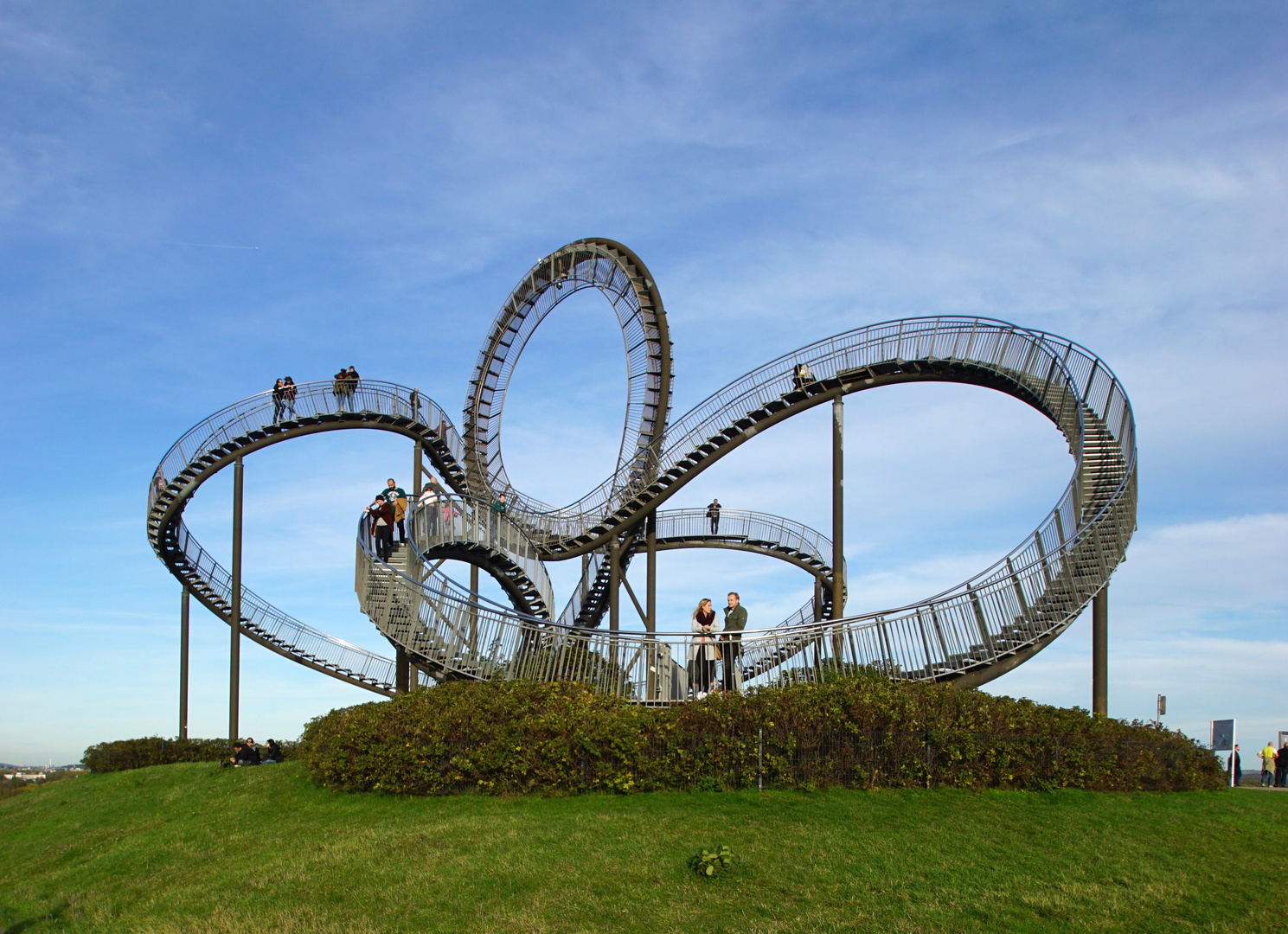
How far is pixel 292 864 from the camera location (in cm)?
1188

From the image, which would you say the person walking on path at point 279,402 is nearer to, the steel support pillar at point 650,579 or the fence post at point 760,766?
the steel support pillar at point 650,579

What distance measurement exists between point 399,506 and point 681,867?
1359cm

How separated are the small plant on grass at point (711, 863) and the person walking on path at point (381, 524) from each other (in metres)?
13.2

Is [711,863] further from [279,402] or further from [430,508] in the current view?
[279,402]

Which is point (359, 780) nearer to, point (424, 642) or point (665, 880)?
point (424, 642)

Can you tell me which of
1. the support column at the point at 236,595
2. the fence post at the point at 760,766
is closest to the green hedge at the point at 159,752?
the support column at the point at 236,595

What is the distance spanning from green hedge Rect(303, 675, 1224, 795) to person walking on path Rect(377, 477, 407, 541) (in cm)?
781

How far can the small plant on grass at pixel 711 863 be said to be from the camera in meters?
10.5

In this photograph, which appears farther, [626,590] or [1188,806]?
[626,590]

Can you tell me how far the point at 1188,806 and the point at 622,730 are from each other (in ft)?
24.1

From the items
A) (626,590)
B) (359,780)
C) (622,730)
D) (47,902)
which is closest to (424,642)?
(359,780)

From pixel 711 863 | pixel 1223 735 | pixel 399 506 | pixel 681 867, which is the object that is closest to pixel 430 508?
pixel 399 506

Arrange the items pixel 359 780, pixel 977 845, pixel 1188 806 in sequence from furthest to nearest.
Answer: pixel 359 780, pixel 1188 806, pixel 977 845

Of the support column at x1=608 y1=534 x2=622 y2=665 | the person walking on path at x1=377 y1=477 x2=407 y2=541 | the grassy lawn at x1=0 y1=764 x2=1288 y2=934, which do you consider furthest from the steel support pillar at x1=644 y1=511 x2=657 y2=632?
the grassy lawn at x1=0 y1=764 x2=1288 y2=934
